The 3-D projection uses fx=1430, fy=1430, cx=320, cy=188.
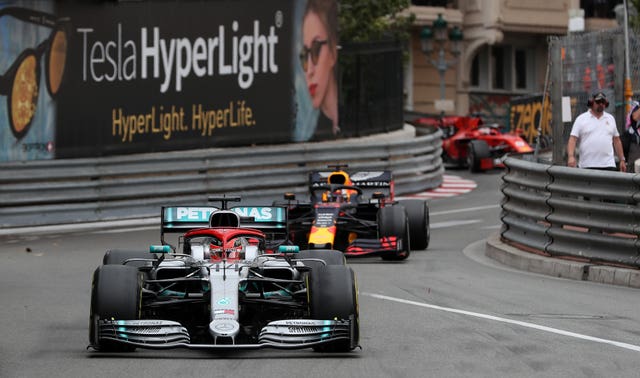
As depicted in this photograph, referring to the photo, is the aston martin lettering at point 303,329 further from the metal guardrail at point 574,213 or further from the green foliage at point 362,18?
the green foliage at point 362,18

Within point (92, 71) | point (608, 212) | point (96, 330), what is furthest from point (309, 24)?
point (96, 330)

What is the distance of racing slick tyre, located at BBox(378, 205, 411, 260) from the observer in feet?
52.4

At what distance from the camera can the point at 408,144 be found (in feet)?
87.5

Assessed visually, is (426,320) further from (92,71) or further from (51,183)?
(92,71)

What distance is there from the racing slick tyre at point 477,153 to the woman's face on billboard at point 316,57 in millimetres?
4708

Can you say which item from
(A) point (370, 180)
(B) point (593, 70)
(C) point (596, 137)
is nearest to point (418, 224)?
(A) point (370, 180)

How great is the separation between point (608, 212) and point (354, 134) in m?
15.3

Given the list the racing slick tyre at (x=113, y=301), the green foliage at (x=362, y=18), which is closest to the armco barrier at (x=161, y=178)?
the racing slick tyre at (x=113, y=301)

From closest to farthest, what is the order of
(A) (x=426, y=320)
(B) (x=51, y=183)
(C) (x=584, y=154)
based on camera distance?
(A) (x=426, y=320) → (C) (x=584, y=154) → (B) (x=51, y=183)

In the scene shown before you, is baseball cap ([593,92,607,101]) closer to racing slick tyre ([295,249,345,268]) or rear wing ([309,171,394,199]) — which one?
rear wing ([309,171,394,199])

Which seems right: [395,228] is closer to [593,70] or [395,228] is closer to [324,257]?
[324,257]

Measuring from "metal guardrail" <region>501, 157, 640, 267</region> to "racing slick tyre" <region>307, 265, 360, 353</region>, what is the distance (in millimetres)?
5152

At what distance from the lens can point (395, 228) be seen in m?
16.0

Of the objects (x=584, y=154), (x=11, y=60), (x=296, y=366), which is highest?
(x=11, y=60)
